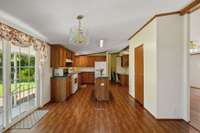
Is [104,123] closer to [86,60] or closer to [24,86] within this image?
[24,86]

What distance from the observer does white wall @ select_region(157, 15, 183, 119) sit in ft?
13.6

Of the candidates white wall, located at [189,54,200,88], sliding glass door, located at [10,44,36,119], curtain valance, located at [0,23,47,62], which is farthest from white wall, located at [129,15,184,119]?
white wall, located at [189,54,200,88]

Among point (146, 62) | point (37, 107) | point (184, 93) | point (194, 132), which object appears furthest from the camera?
point (37, 107)

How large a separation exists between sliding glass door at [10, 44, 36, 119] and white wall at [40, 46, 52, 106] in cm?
39

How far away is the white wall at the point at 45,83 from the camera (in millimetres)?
5652

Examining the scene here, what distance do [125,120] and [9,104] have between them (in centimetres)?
271

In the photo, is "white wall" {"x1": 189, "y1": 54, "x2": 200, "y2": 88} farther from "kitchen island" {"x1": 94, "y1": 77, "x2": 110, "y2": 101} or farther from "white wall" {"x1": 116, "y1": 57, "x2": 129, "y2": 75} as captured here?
"kitchen island" {"x1": 94, "y1": 77, "x2": 110, "y2": 101}

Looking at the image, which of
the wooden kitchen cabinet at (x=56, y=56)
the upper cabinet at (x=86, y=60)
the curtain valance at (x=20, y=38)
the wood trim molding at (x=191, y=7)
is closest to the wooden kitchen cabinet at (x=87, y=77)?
the upper cabinet at (x=86, y=60)

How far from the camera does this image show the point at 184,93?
13.2 feet

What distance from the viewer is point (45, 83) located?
6027 millimetres

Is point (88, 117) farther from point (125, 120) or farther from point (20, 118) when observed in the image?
point (20, 118)

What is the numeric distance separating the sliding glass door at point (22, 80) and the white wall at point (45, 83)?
1.28 feet

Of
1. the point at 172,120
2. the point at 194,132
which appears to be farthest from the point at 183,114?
the point at 194,132

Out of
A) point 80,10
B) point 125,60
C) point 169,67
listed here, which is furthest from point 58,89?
point 125,60
